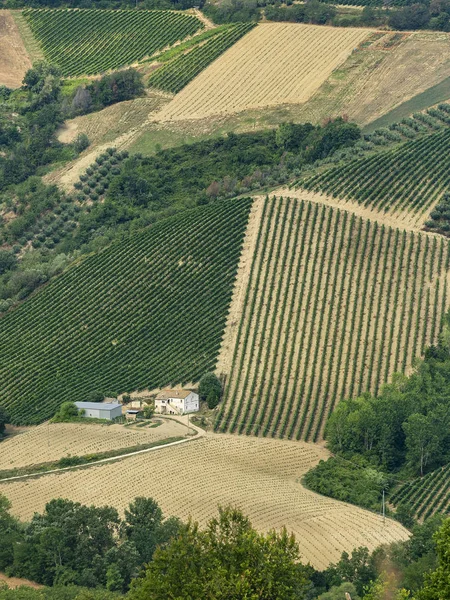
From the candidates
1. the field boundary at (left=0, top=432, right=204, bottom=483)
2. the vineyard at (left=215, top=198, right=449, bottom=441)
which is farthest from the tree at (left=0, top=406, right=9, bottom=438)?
the vineyard at (left=215, top=198, right=449, bottom=441)

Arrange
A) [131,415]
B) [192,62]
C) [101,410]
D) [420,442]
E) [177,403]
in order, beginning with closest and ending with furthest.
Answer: [420,442]
[101,410]
[131,415]
[177,403]
[192,62]

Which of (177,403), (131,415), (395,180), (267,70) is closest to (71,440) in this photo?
(131,415)

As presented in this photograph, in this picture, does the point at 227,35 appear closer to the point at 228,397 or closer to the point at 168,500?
the point at 228,397

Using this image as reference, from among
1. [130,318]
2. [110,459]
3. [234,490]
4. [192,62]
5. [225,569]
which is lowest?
[225,569]

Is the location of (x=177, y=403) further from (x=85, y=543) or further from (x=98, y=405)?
(x=85, y=543)

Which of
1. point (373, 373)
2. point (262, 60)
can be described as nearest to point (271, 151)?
point (262, 60)

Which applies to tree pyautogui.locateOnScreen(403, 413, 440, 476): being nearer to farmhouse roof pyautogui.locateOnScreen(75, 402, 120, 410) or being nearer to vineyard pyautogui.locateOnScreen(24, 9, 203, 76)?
farmhouse roof pyautogui.locateOnScreen(75, 402, 120, 410)

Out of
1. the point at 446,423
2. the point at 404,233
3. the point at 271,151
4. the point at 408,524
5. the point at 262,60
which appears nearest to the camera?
the point at 408,524

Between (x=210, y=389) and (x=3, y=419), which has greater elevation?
(x=210, y=389)
